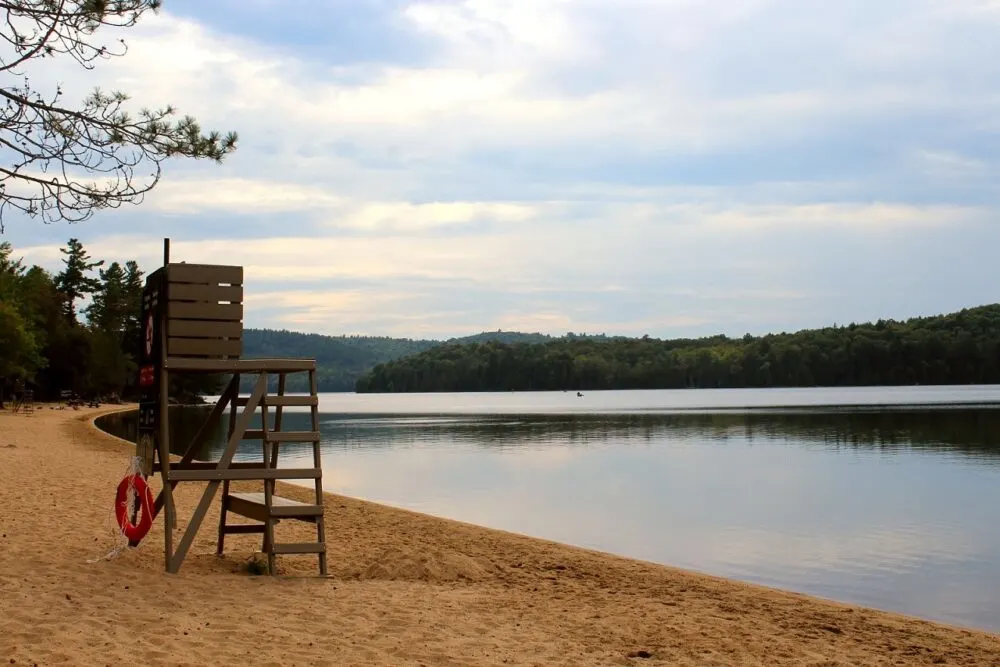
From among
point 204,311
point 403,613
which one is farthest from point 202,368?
point 403,613

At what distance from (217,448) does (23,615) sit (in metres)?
37.3

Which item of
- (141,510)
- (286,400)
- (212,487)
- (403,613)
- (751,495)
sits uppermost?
(286,400)

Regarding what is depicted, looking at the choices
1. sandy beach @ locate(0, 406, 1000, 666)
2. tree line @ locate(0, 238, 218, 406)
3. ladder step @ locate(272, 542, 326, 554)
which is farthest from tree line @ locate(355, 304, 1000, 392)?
ladder step @ locate(272, 542, 326, 554)

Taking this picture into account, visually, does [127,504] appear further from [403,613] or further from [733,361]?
[733,361]

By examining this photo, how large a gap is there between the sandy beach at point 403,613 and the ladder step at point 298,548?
0.27m

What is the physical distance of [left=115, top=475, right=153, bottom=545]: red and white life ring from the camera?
9.59 metres

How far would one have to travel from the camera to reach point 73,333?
81.9 meters

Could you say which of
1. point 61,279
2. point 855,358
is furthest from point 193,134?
point 855,358

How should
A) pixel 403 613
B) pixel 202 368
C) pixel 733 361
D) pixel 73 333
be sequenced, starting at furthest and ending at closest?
pixel 733 361, pixel 73 333, pixel 202 368, pixel 403 613

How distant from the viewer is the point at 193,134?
8328mm

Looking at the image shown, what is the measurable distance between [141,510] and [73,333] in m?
78.7

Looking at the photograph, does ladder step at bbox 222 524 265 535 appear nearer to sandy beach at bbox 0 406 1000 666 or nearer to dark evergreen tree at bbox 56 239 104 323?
sandy beach at bbox 0 406 1000 666

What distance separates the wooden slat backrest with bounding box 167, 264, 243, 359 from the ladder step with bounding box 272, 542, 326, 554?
186 cm

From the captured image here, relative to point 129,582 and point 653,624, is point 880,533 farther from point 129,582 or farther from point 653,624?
point 129,582
